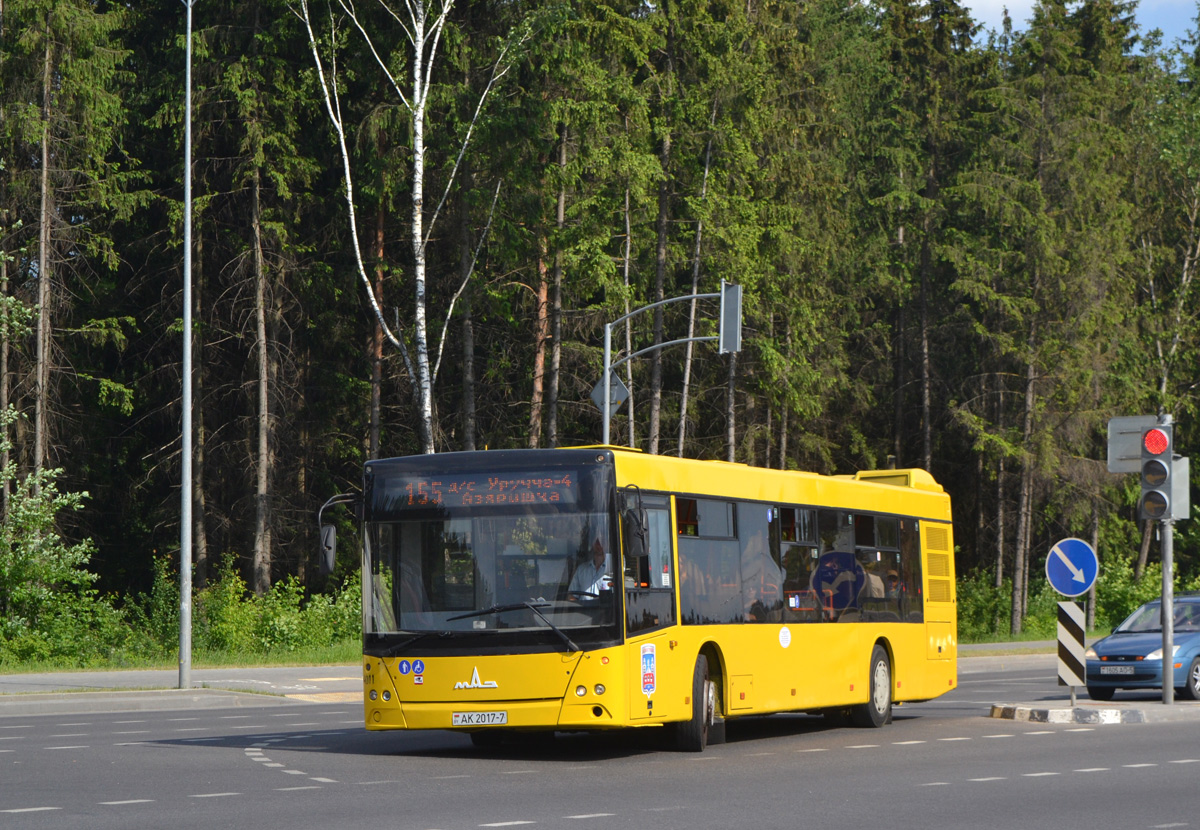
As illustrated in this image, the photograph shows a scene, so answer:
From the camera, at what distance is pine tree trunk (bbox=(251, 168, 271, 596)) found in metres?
42.5

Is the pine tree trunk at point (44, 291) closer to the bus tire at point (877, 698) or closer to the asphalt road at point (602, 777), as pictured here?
the asphalt road at point (602, 777)

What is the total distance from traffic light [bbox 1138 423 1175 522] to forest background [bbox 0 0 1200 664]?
59.1 feet

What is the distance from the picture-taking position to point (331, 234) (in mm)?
46531

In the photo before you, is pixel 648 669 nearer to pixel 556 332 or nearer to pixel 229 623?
pixel 229 623

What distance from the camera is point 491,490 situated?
15.3 m

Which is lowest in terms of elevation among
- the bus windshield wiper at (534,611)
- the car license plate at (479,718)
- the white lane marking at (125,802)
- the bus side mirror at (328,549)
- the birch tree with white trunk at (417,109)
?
the white lane marking at (125,802)

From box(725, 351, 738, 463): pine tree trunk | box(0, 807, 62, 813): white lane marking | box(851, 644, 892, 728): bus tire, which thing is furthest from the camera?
box(725, 351, 738, 463): pine tree trunk

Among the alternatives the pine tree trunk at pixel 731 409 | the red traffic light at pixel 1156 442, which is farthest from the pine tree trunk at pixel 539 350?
the red traffic light at pixel 1156 442

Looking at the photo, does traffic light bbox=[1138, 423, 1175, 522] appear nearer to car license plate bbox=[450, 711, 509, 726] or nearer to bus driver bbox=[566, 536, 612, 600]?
bus driver bbox=[566, 536, 612, 600]

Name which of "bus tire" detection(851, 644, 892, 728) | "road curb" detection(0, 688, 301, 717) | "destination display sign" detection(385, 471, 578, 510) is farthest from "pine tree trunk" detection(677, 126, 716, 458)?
"destination display sign" detection(385, 471, 578, 510)

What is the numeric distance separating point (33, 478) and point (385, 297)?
16.1m

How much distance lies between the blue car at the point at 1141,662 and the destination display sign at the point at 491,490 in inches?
423

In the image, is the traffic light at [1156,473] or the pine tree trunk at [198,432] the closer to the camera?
the traffic light at [1156,473]

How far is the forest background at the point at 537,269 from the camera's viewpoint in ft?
130
